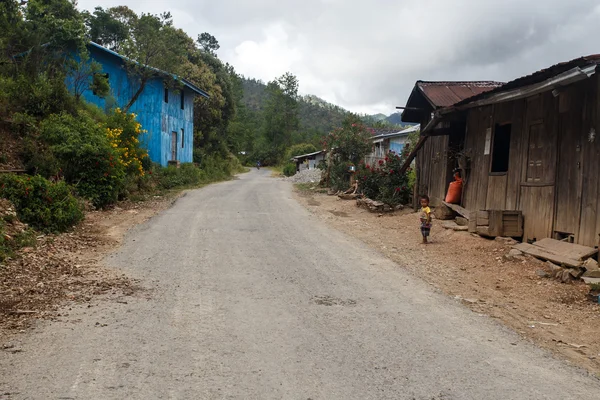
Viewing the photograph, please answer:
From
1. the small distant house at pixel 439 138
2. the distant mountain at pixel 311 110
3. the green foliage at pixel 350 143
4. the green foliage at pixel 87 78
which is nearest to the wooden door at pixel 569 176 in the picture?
the small distant house at pixel 439 138

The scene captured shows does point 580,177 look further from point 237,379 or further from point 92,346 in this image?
point 92,346

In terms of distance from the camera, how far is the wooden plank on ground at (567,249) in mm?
7613

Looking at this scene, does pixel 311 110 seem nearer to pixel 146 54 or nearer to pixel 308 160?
pixel 308 160

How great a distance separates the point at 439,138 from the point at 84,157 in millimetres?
11145

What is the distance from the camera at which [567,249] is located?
8.08 m

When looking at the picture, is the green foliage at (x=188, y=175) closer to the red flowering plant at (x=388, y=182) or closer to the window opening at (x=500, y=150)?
the red flowering plant at (x=388, y=182)

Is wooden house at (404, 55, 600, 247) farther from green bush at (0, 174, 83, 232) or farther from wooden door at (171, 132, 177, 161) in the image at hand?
wooden door at (171, 132, 177, 161)

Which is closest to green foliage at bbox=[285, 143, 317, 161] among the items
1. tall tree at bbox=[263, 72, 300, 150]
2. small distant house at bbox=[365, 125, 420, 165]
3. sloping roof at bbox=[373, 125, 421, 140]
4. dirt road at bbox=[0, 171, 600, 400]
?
tall tree at bbox=[263, 72, 300, 150]

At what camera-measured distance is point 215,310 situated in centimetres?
570

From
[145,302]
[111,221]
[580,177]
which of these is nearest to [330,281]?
[145,302]

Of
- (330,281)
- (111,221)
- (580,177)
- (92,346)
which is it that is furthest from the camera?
(111,221)

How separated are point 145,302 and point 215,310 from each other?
94 centimetres

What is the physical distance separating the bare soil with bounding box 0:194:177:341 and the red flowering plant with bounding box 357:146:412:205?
9.95m

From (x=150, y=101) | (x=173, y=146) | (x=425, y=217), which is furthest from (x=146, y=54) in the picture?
(x=425, y=217)
